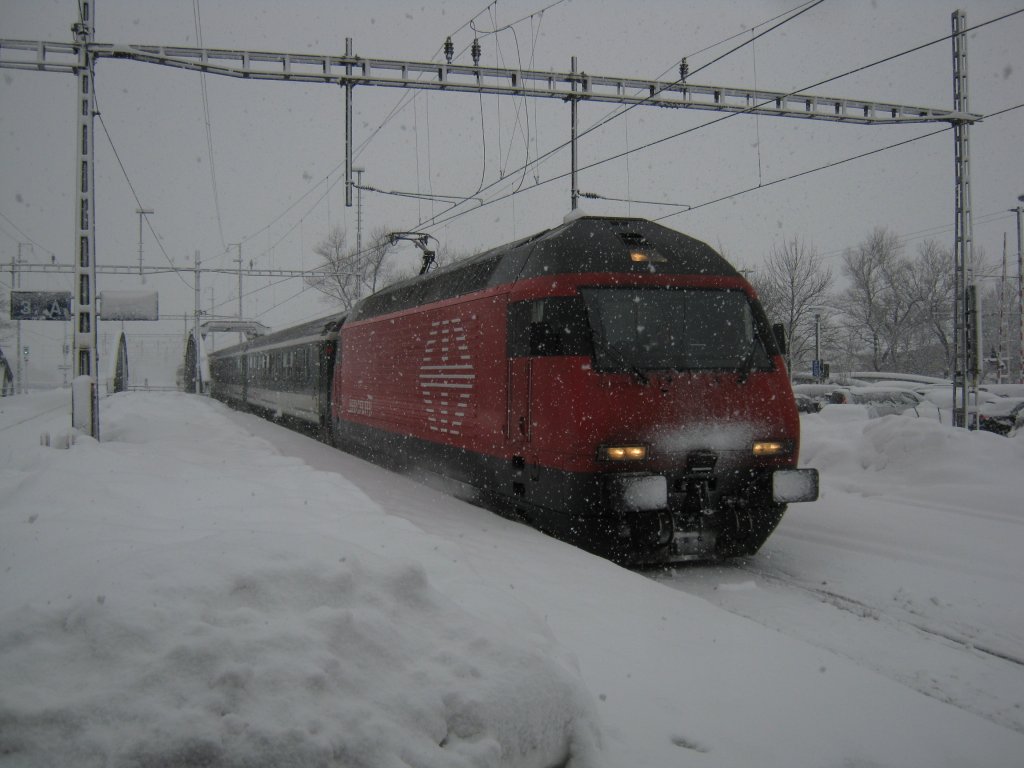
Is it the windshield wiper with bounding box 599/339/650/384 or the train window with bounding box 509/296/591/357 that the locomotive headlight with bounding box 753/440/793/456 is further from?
the train window with bounding box 509/296/591/357

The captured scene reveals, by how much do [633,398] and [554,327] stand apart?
981 millimetres

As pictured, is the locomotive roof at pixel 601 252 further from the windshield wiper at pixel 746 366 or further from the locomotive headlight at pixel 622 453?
the locomotive headlight at pixel 622 453

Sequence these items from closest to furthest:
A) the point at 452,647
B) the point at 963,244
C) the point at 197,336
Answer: the point at 452,647 → the point at 963,244 → the point at 197,336

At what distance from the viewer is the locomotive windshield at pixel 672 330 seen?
705 cm

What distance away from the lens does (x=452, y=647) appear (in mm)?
3289

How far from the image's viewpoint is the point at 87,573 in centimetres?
343

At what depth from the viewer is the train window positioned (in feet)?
23.0

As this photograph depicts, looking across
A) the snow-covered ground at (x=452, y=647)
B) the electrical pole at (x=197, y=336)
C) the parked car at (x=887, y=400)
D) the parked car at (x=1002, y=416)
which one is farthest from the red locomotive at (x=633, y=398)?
the electrical pole at (x=197, y=336)

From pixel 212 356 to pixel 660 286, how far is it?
4399cm

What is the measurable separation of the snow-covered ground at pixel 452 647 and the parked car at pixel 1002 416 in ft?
51.9

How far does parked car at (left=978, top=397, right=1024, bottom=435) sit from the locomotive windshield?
672 inches

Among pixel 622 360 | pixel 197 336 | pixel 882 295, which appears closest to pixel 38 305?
pixel 197 336

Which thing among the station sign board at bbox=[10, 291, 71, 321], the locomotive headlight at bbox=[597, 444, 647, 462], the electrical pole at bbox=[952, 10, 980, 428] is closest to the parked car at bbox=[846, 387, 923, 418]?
the electrical pole at bbox=[952, 10, 980, 428]

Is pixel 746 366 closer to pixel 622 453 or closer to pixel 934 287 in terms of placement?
pixel 622 453
